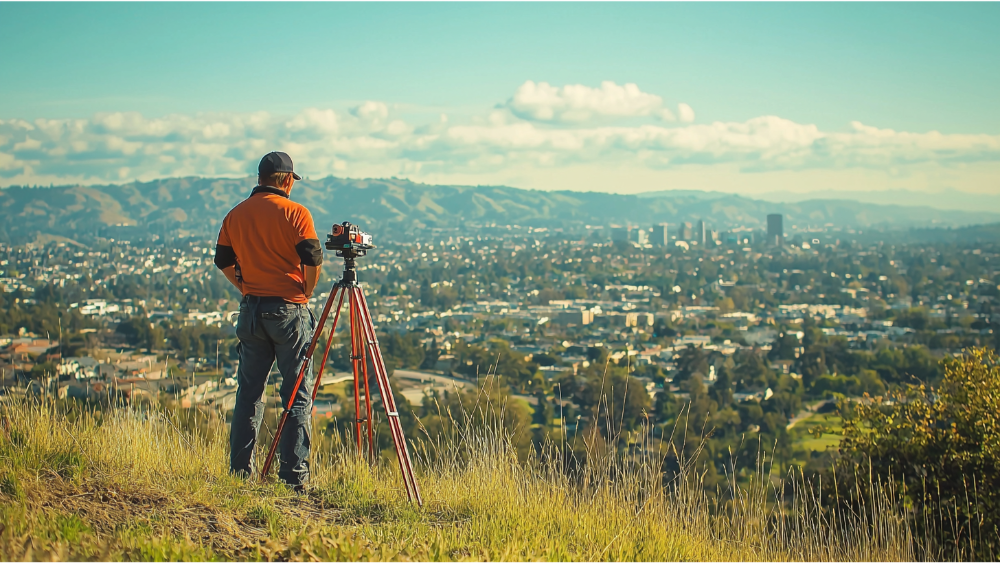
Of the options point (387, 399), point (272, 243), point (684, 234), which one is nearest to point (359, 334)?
point (387, 399)

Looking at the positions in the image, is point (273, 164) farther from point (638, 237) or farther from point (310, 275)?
point (638, 237)

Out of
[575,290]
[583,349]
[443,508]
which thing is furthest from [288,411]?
[575,290]

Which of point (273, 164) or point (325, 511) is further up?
point (273, 164)

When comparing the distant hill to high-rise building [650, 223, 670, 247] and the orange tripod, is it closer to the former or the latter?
high-rise building [650, 223, 670, 247]

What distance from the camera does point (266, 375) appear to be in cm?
393

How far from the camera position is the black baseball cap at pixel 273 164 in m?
3.87

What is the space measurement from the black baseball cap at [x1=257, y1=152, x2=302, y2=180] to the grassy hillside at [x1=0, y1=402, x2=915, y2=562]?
152 cm

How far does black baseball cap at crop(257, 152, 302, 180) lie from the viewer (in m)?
3.87

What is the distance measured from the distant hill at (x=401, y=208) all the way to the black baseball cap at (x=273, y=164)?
5627 cm

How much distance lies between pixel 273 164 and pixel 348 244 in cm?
58

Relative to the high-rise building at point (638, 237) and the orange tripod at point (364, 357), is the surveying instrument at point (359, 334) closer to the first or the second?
the orange tripod at point (364, 357)

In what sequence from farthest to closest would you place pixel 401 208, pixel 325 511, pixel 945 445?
pixel 401 208 → pixel 945 445 → pixel 325 511

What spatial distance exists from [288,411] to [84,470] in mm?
959

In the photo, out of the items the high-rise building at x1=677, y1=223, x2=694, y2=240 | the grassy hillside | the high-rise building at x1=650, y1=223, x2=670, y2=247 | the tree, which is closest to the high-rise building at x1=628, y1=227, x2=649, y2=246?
the high-rise building at x1=650, y1=223, x2=670, y2=247
